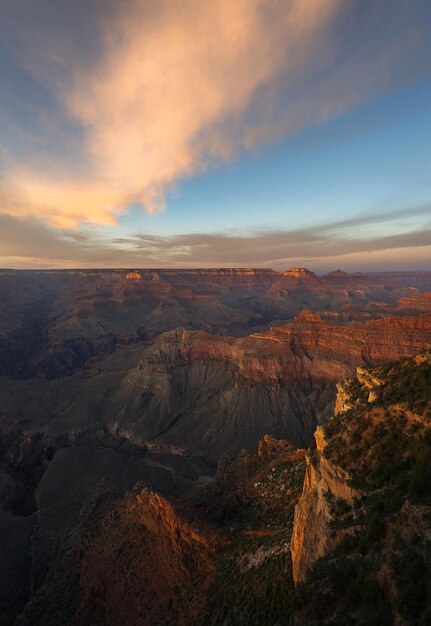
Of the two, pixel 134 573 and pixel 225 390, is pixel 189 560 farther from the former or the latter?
pixel 225 390

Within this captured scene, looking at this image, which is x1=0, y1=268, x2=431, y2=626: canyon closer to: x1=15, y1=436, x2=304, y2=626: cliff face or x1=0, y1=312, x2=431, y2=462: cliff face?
x1=15, y1=436, x2=304, y2=626: cliff face

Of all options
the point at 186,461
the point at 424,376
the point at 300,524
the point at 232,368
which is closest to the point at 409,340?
the point at 232,368

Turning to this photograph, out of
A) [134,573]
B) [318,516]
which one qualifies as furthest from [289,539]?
[134,573]

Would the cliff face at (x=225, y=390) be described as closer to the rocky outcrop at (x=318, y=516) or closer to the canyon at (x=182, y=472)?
the canyon at (x=182, y=472)

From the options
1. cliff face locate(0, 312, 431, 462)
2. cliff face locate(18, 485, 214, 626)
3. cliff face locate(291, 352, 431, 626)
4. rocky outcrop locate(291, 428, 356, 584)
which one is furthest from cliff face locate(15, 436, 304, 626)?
cliff face locate(0, 312, 431, 462)

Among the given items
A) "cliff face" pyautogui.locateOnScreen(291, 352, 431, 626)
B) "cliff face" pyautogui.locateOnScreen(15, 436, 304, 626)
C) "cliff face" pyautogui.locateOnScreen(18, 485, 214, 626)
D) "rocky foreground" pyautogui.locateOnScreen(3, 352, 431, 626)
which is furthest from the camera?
"cliff face" pyautogui.locateOnScreen(18, 485, 214, 626)

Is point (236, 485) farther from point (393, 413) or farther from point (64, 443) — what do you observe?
point (64, 443)
